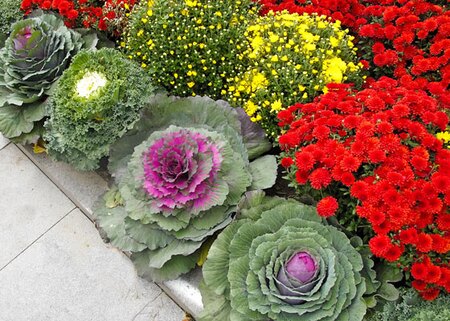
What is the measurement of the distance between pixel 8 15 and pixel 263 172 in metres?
2.18

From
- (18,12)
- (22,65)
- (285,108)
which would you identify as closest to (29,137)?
(22,65)

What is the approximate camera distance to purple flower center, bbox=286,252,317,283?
6.65 ft

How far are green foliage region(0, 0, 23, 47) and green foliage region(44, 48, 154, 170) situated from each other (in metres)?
0.94

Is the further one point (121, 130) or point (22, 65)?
point (22, 65)

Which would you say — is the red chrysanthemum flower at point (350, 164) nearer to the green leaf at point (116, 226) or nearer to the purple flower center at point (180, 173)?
the purple flower center at point (180, 173)

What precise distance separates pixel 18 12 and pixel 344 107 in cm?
243

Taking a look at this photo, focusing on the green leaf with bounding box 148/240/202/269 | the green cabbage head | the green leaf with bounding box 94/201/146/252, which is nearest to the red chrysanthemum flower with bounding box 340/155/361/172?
the green cabbage head

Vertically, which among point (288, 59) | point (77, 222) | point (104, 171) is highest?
point (288, 59)

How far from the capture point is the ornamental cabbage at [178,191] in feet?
7.55

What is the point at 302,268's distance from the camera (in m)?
2.03

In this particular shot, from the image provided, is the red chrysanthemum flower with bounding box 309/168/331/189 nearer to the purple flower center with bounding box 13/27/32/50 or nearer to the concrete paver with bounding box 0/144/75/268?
the concrete paver with bounding box 0/144/75/268

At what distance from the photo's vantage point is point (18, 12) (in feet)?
11.3

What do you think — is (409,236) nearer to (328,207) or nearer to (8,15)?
(328,207)

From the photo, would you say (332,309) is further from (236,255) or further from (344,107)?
(344,107)
